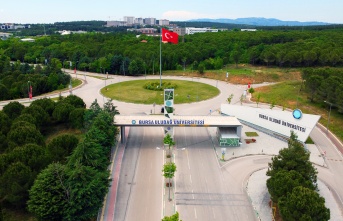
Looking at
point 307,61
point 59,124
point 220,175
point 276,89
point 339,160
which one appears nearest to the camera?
point 220,175

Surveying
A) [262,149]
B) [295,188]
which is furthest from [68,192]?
[262,149]

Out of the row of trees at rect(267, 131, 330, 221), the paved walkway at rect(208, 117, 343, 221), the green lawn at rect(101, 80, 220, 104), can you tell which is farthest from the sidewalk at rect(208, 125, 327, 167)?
the green lawn at rect(101, 80, 220, 104)

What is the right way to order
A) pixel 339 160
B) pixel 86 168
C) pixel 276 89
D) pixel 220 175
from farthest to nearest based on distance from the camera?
pixel 276 89, pixel 339 160, pixel 220 175, pixel 86 168

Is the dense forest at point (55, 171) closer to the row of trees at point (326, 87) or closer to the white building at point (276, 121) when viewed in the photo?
the white building at point (276, 121)

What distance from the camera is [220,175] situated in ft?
127

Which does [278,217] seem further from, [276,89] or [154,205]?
[276,89]

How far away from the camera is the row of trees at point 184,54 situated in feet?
319

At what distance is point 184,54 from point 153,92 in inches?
1425

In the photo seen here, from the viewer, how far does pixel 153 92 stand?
7675 cm

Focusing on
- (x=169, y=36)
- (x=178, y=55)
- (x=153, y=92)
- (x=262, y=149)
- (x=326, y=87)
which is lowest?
(x=262, y=149)

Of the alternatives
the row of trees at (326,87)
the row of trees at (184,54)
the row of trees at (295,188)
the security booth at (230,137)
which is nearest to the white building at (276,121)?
the security booth at (230,137)

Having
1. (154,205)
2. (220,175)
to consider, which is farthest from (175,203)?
(220,175)

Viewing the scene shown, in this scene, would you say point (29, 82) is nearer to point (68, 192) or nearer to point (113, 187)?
point (113, 187)

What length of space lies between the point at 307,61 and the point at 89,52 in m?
74.9
